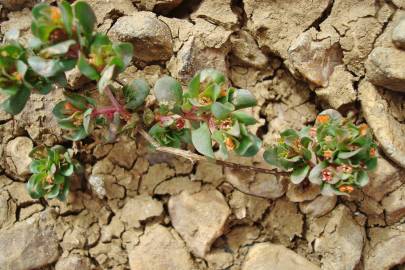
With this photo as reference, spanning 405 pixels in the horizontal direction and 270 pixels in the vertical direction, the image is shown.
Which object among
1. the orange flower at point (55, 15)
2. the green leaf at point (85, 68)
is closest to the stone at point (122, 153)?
the green leaf at point (85, 68)

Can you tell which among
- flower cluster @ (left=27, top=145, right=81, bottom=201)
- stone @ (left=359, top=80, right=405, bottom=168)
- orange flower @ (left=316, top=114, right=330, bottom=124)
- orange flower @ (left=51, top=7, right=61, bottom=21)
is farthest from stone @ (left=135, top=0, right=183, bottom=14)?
stone @ (left=359, top=80, right=405, bottom=168)

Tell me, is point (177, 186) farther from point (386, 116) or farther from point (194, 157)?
point (386, 116)

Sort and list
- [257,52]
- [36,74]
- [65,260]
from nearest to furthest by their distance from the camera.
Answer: [36,74], [65,260], [257,52]

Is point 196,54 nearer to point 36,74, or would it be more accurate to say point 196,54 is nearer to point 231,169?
point 231,169

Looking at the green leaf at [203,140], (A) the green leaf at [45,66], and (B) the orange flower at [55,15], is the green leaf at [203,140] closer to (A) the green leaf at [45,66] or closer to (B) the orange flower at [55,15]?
(A) the green leaf at [45,66]

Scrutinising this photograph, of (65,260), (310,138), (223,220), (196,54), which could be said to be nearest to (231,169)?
(223,220)

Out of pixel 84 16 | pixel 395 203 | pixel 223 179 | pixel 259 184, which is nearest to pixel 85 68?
pixel 84 16

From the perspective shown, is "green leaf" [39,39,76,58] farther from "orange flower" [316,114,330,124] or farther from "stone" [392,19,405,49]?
"stone" [392,19,405,49]
